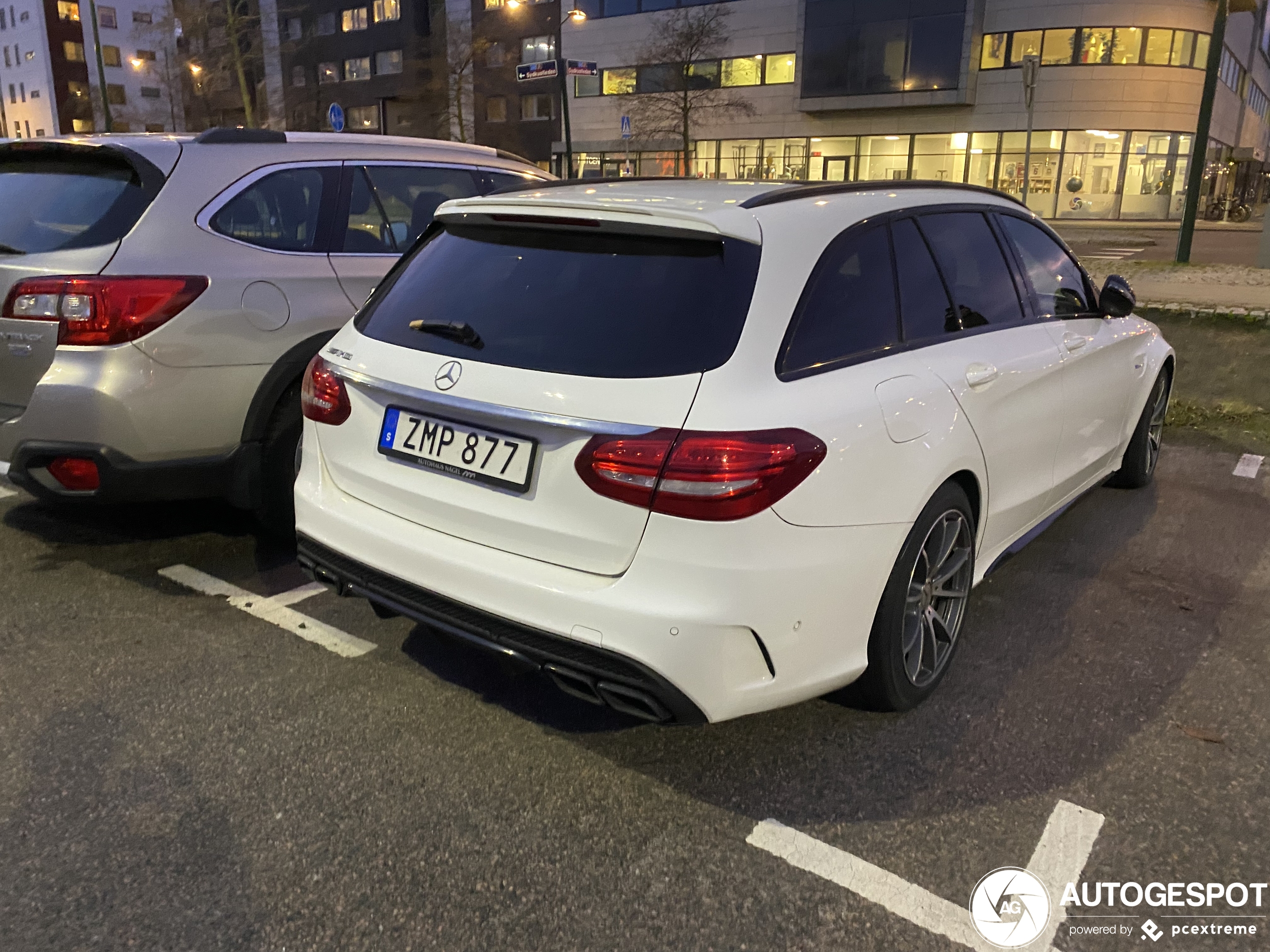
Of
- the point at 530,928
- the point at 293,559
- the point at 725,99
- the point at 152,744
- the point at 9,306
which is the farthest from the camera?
the point at 725,99

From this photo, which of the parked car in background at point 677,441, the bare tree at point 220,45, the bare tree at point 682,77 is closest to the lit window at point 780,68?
the bare tree at point 682,77

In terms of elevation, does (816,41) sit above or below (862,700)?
above

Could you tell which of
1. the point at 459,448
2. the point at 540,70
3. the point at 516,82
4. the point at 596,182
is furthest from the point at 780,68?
the point at 459,448

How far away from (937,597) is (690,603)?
114 cm

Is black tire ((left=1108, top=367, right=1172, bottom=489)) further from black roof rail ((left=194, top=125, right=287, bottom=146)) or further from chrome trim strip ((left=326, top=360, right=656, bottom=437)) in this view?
black roof rail ((left=194, top=125, right=287, bottom=146))

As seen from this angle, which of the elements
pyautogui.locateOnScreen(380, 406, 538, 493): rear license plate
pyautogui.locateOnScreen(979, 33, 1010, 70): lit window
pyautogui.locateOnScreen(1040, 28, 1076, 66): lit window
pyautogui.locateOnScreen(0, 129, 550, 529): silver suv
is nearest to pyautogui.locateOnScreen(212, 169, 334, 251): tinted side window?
pyautogui.locateOnScreen(0, 129, 550, 529): silver suv

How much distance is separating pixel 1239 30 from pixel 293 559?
5477cm

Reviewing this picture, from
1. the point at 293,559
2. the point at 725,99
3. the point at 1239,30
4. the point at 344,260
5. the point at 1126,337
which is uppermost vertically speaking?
the point at 1239,30

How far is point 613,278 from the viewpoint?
104 inches

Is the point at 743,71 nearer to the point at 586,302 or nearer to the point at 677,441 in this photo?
the point at 586,302

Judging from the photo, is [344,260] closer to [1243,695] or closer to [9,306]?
[9,306]

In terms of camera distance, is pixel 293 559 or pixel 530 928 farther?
pixel 293 559

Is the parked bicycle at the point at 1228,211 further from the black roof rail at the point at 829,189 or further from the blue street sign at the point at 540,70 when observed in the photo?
the black roof rail at the point at 829,189

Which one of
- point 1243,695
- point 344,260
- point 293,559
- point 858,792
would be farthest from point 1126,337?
point 293,559
